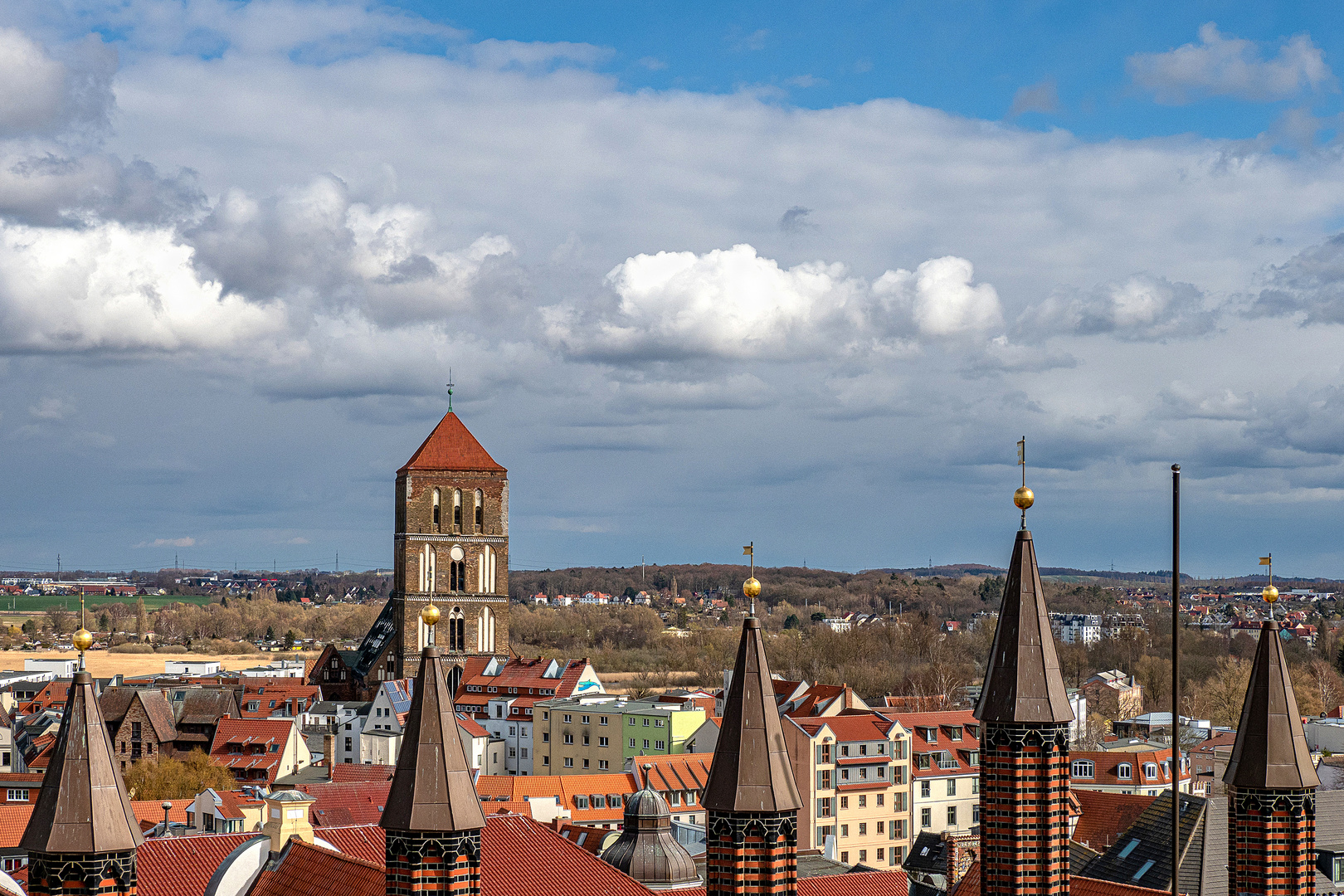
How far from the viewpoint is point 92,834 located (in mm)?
19500

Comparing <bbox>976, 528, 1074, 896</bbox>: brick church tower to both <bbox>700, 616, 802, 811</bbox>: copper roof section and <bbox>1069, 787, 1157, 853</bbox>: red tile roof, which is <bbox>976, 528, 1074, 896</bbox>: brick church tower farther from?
<bbox>1069, 787, 1157, 853</bbox>: red tile roof

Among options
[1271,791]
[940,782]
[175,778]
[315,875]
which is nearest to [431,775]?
[315,875]

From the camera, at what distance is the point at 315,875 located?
29859mm

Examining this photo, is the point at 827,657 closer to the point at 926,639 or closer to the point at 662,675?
the point at 926,639

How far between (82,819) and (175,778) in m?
72.0

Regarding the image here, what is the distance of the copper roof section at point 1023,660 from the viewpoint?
21344 mm

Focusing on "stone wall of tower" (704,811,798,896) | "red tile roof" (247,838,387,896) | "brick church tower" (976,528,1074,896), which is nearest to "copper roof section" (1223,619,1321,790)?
"brick church tower" (976,528,1074,896)

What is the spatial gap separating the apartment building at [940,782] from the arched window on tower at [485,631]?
1501 inches

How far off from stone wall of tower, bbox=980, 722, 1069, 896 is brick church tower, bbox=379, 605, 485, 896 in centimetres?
662

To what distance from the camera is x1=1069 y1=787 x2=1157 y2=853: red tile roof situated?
68375mm

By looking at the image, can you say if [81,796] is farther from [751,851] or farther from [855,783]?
[855,783]

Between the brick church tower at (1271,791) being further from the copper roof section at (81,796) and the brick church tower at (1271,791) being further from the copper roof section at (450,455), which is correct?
the copper roof section at (450,455)

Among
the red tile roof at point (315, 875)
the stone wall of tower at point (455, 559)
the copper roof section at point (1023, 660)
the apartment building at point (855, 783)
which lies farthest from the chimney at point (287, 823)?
Answer: the stone wall of tower at point (455, 559)

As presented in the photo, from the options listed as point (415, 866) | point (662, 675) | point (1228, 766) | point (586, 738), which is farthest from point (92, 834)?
point (662, 675)
